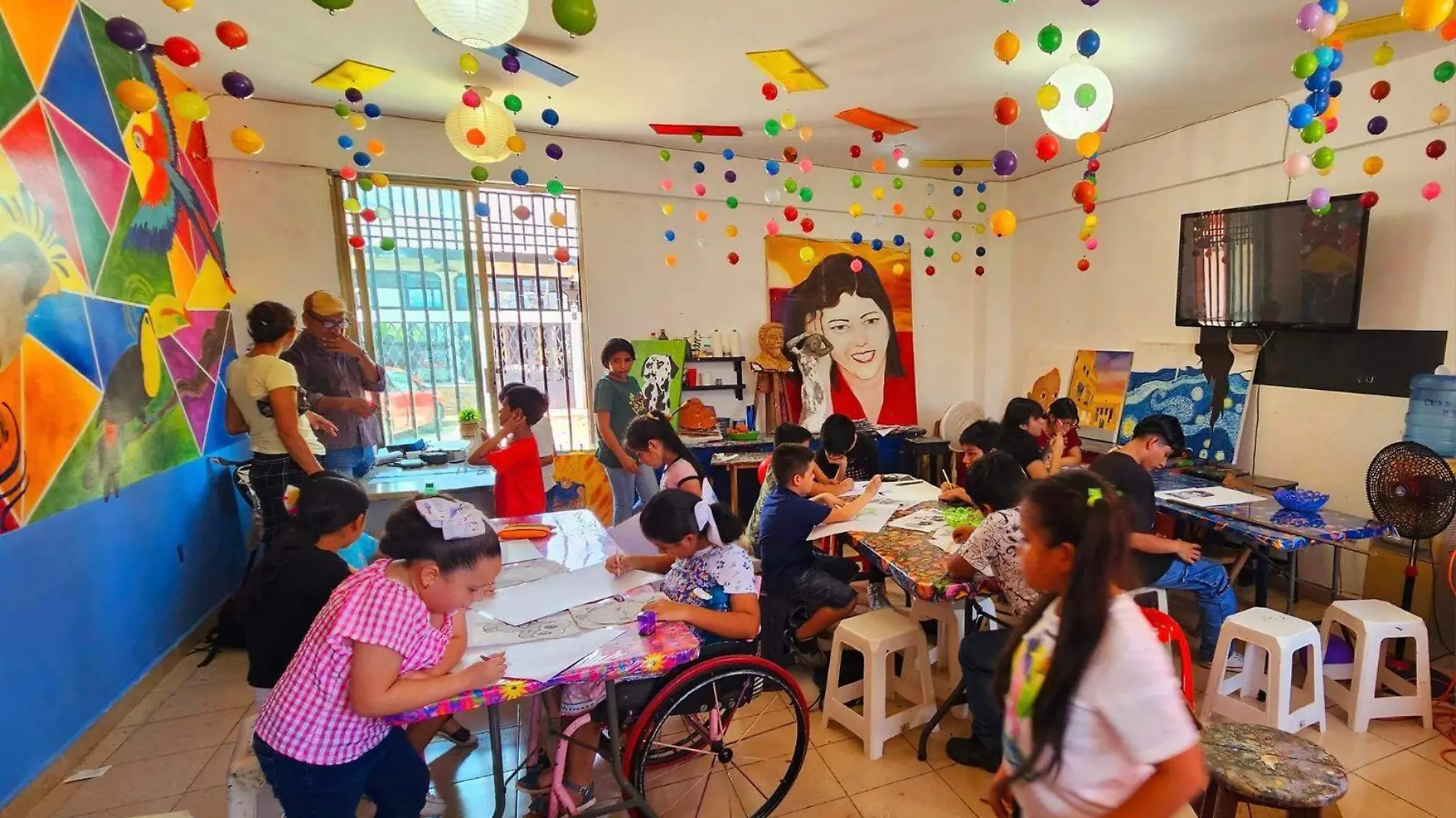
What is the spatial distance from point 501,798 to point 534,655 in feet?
1.47

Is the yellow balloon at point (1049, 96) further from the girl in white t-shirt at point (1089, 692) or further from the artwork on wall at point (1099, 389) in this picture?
the artwork on wall at point (1099, 389)

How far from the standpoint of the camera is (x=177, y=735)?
8.04ft

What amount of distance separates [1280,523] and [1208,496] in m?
0.41

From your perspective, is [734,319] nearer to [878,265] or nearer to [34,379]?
[878,265]

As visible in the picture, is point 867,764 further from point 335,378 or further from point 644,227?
point 644,227

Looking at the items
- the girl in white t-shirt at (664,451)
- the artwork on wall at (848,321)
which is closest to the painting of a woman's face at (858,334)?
the artwork on wall at (848,321)

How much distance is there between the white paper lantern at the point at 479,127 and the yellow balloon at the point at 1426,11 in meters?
3.44

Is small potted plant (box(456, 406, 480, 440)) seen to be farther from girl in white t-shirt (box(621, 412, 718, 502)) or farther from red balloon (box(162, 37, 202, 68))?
red balloon (box(162, 37, 202, 68))

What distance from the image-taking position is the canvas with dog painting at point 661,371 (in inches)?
190

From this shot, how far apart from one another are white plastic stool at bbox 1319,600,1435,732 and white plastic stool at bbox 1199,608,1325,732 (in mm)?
116

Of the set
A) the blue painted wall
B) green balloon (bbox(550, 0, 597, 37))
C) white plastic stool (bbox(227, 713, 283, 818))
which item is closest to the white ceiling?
green balloon (bbox(550, 0, 597, 37))

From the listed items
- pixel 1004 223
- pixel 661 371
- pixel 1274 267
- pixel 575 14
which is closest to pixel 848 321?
pixel 661 371

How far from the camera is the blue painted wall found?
6.64 ft

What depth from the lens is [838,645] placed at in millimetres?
2395
